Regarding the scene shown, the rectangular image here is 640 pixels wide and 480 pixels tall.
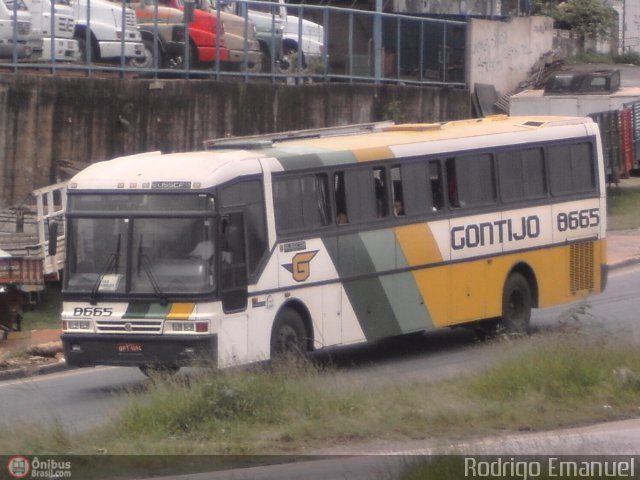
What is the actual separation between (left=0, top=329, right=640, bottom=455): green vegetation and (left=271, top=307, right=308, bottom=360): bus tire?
197 cm

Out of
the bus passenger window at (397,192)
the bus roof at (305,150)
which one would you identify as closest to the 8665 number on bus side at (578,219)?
the bus roof at (305,150)

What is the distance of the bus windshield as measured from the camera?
14188 mm

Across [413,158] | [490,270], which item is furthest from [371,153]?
[490,270]

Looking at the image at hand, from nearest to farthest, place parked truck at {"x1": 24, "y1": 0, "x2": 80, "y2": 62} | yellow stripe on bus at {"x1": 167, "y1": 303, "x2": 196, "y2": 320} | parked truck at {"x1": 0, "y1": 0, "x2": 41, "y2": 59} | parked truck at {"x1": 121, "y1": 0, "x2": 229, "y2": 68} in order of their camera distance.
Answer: yellow stripe on bus at {"x1": 167, "y1": 303, "x2": 196, "y2": 320} → parked truck at {"x1": 0, "y1": 0, "x2": 41, "y2": 59} → parked truck at {"x1": 24, "y1": 0, "x2": 80, "y2": 62} → parked truck at {"x1": 121, "y1": 0, "x2": 229, "y2": 68}

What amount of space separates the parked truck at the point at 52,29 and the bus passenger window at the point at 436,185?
10.2 meters

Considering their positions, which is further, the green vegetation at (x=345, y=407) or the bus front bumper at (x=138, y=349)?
the bus front bumper at (x=138, y=349)

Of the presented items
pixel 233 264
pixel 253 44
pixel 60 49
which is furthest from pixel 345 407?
pixel 253 44

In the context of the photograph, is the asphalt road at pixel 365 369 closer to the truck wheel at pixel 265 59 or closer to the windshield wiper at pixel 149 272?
the windshield wiper at pixel 149 272

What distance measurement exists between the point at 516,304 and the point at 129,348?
6.31m

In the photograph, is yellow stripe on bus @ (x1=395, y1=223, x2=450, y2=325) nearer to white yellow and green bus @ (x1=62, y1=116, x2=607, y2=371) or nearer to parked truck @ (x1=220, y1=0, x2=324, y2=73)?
white yellow and green bus @ (x1=62, y1=116, x2=607, y2=371)

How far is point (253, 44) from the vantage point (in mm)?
29375

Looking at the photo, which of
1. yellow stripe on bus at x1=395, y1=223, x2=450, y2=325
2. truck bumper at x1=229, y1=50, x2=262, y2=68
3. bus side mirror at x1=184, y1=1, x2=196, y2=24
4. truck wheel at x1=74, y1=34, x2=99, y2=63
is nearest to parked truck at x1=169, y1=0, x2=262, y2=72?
truck bumper at x1=229, y1=50, x2=262, y2=68

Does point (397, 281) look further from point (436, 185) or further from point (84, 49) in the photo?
point (84, 49)

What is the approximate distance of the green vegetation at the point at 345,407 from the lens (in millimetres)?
10375
